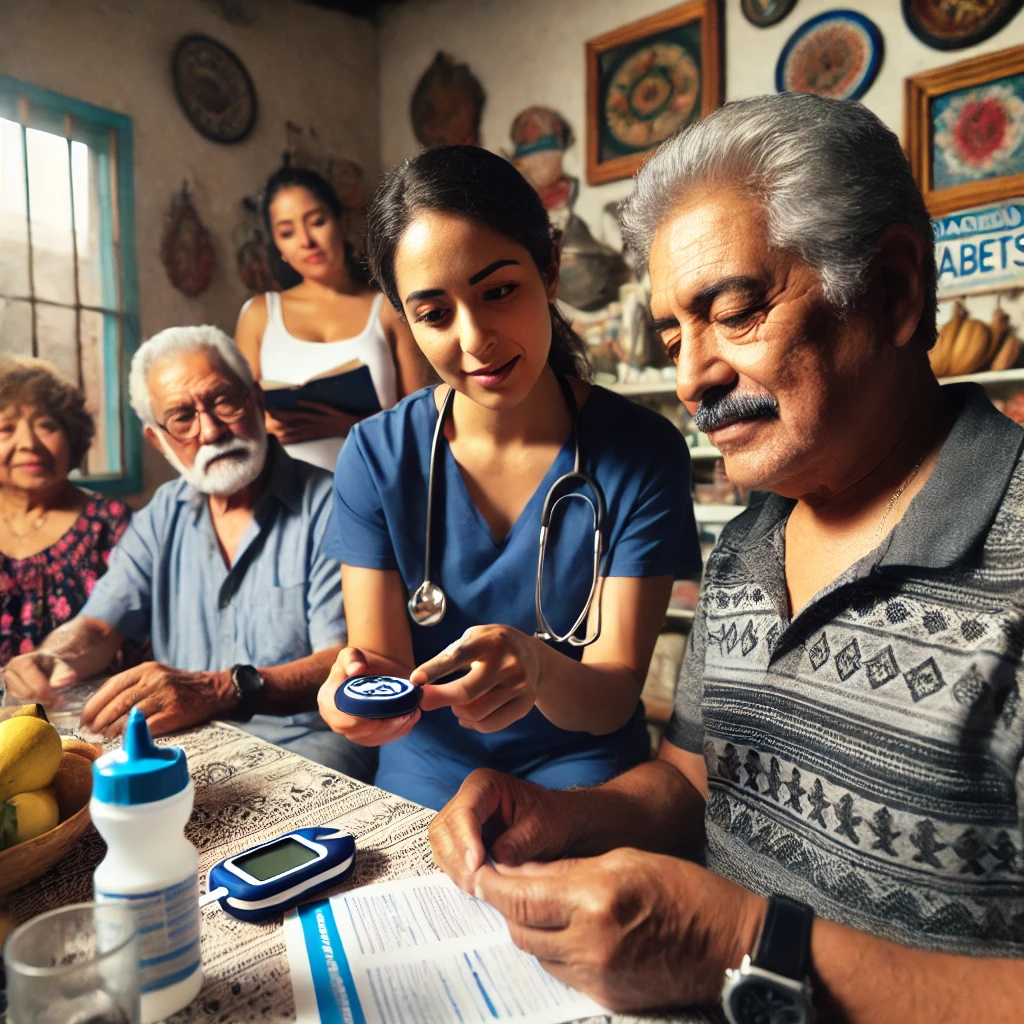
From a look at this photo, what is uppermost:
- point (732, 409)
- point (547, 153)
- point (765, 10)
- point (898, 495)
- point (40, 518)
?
point (765, 10)

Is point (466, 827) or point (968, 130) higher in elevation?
point (968, 130)

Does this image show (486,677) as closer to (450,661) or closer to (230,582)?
(450,661)

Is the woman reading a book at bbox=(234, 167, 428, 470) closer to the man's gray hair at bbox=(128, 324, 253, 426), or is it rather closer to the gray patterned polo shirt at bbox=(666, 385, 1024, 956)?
the man's gray hair at bbox=(128, 324, 253, 426)


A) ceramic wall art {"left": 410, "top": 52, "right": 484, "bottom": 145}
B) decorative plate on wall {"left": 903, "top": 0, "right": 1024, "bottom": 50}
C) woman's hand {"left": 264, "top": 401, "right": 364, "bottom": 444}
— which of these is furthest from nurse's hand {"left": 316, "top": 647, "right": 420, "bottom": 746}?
ceramic wall art {"left": 410, "top": 52, "right": 484, "bottom": 145}

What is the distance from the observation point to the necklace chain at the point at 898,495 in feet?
3.12

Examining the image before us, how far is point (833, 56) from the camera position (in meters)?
2.54

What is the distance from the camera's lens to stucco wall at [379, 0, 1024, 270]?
2.71 m

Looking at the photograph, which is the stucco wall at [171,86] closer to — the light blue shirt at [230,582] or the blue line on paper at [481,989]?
the light blue shirt at [230,582]

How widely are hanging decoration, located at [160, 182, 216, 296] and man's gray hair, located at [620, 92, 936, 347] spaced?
6.85 feet

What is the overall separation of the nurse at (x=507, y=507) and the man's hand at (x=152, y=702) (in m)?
0.37

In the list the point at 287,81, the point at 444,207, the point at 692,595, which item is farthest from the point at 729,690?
the point at 287,81

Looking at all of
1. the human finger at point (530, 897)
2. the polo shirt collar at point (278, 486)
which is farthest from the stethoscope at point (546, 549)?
the polo shirt collar at point (278, 486)

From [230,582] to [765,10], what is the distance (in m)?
2.46

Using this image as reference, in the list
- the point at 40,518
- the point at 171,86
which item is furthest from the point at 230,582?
the point at 171,86
